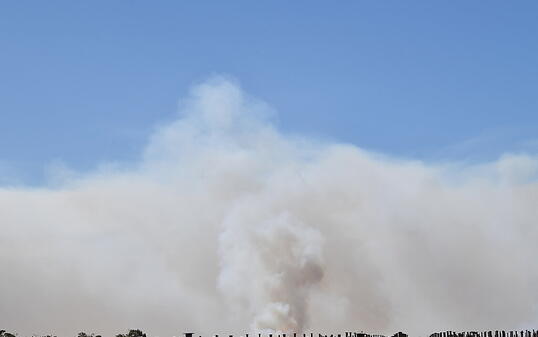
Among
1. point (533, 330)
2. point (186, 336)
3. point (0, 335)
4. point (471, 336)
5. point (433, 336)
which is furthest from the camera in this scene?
point (0, 335)

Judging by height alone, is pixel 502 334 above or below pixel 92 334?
below

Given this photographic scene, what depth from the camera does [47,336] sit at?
7419cm

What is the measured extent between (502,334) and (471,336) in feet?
7.41

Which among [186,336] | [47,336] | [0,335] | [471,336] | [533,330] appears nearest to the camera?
[533,330]

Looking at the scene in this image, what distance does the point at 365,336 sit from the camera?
151ft

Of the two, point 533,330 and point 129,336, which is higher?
point 129,336

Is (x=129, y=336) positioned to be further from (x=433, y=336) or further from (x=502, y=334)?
(x=502, y=334)

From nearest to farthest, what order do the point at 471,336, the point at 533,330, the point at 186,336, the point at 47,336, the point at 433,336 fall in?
the point at 533,330 < the point at 471,336 < the point at 433,336 < the point at 186,336 < the point at 47,336

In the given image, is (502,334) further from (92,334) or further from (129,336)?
(92,334)

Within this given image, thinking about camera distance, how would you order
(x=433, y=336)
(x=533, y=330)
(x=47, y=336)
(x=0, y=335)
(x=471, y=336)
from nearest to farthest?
(x=533, y=330) → (x=471, y=336) → (x=433, y=336) → (x=47, y=336) → (x=0, y=335)

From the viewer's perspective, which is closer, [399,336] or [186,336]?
[399,336]

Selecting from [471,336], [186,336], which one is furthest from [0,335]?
[471,336]

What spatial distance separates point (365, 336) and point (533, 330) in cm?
1301

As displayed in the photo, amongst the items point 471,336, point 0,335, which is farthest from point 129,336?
point 471,336
